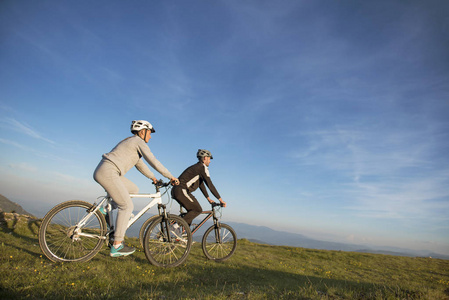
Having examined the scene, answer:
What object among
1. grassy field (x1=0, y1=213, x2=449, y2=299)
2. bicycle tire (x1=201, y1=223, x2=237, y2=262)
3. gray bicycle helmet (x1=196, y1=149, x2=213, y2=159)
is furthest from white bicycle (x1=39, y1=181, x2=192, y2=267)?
gray bicycle helmet (x1=196, y1=149, x2=213, y2=159)

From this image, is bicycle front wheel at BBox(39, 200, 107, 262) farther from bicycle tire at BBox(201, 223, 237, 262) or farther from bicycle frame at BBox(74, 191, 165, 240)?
bicycle tire at BBox(201, 223, 237, 262)

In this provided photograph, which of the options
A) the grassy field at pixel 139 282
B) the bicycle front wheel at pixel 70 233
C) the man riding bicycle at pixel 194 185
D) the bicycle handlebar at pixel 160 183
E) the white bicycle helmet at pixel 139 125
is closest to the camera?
the grassy field at pixel 139 282

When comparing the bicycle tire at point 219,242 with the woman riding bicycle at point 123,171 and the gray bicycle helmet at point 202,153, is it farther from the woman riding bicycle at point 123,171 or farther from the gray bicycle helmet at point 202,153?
the woman riding bicycle at point 123,171

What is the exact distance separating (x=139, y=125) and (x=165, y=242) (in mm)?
3302

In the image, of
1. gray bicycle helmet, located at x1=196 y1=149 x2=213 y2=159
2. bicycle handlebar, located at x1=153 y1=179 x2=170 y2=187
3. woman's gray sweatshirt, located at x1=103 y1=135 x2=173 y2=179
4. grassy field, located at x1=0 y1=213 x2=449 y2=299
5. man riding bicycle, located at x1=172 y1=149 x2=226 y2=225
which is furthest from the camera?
gray bicycle helmet, located at x1=196 y1=149 x2=213 y2=159

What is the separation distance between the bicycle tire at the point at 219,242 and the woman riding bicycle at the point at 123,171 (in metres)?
3.63

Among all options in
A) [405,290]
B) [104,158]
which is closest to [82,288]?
[104,158]

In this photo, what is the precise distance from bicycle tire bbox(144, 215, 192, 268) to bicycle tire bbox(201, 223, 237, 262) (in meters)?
1.95

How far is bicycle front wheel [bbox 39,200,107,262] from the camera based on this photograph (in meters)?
5.30

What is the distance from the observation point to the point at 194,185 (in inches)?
350

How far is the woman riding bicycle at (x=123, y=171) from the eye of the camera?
5.61 m

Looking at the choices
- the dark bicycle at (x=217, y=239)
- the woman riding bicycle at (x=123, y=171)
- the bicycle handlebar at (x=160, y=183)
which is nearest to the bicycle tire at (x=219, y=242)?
the dark bicycle at (x=217, y=239)

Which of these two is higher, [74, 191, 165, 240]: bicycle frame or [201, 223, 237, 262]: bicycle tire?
[74, 191, 165, 240]: bicycle frame

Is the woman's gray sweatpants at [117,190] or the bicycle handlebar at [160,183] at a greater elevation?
the bicycle handlebar at [160,183]
